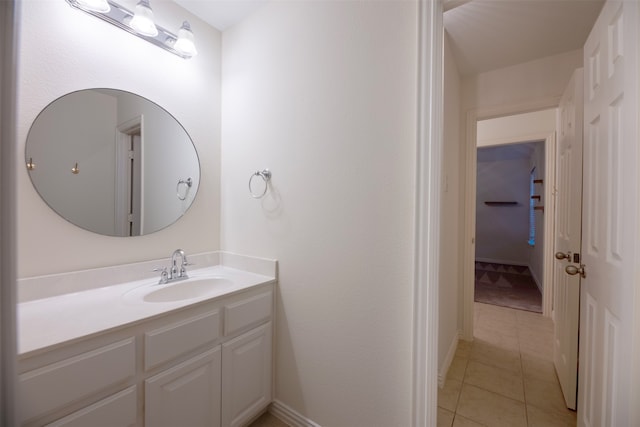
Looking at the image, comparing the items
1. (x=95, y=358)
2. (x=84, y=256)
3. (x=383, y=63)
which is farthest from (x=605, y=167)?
(x=84, y=256)

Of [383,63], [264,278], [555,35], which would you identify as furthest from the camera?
[555,35]

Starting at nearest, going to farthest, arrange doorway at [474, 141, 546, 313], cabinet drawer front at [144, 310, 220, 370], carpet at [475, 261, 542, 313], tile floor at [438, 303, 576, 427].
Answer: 1. cabinet drawer front at [144, 310, 220, 370]
2. tile floor at [438, 303, 576, 427]
3. carpet at [475, 261, 542, 313]
4. doorway at [474, 141, 546, 313]

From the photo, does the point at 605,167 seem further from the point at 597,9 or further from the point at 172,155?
the point at 172,155

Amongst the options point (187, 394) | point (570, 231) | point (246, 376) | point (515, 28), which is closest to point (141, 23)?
point (187, 394)

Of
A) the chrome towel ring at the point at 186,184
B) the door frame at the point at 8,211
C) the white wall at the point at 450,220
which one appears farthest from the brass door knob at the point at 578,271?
the chrome towel ring at the point at 186,184

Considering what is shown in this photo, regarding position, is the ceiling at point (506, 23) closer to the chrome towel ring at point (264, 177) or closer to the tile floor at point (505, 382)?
the chrome towel ring at point (264, 177)

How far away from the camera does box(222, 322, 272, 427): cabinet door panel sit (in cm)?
131

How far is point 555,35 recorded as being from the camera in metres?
1.87

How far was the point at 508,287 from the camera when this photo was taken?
13.4 feet

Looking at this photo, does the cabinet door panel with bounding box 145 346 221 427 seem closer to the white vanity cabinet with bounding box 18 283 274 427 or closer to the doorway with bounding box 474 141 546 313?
the white vanity cabinet with bounding box 18 283 274 427

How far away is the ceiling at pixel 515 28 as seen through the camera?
5.29 feet

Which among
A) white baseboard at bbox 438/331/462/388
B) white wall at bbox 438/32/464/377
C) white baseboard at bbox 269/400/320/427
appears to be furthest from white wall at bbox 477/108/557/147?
white baseboard at bbox 269/400/320/427

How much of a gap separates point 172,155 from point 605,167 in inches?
84.9

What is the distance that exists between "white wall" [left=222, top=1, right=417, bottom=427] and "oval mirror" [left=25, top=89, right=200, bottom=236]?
0.45 metres
